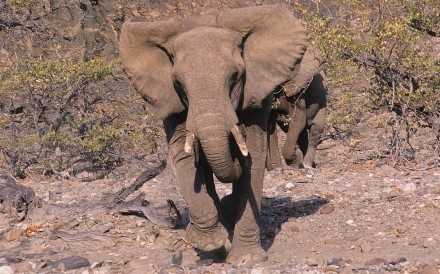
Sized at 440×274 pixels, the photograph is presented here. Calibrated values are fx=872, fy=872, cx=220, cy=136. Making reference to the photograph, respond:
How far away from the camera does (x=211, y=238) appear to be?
7141 mm

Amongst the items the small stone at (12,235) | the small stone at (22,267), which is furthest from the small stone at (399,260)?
the small stone at (12,235)

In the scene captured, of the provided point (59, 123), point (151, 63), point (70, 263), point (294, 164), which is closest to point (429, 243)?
point (151, 63)

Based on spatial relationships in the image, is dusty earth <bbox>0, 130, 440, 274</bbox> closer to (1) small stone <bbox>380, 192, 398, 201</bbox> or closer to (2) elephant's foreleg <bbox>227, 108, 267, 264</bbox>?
(1) small stone <bbox>380, 192, 398, 201</bbox>

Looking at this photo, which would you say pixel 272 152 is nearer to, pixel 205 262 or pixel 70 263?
Result: pixel 205 262

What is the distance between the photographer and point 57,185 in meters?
12.5

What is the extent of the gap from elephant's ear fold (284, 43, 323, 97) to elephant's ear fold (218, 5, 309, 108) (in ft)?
16.9

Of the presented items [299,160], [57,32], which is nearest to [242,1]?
[57,32]

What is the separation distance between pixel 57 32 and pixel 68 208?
15.4 meters

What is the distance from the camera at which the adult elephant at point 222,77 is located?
669 centimetres

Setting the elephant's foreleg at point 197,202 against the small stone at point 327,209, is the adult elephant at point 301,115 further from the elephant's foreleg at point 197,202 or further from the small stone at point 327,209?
the elephant's foreleg at point 197,202

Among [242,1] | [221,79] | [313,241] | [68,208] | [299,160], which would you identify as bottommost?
[242,1]

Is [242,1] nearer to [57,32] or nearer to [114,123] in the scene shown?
[57,32]

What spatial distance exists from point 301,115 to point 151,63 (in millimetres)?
7085

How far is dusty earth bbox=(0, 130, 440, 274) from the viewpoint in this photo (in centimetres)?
698
